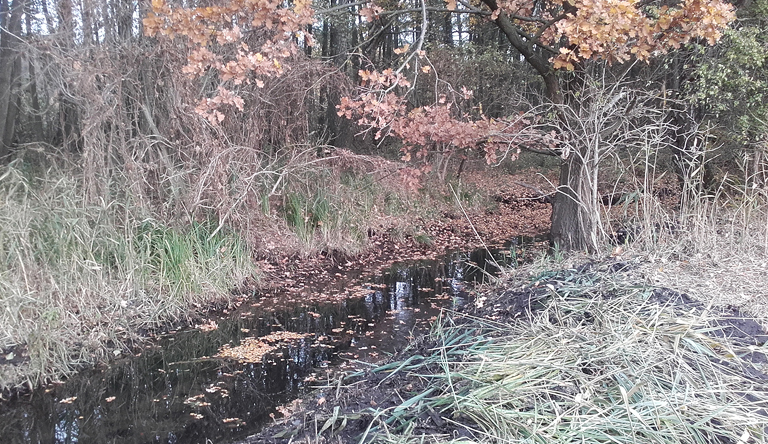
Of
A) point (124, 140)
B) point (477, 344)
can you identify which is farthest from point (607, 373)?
point (124, 140)

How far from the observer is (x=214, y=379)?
189 inches

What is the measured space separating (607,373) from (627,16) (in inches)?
145

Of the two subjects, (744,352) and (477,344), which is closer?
(744,352)

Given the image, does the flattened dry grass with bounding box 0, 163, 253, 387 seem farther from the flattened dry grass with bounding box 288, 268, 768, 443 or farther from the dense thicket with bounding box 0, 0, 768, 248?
the flattened dry grass with bounding box 288, 268, 768, 443

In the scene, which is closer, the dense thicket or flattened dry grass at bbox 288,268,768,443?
flattened dry grass at bbox 288,268,768,443

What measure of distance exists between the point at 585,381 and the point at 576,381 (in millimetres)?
95

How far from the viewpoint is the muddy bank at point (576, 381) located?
264 cm

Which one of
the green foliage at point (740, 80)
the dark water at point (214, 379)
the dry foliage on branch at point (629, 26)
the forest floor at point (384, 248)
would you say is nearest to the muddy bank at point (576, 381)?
the dark water at point (214, 379)

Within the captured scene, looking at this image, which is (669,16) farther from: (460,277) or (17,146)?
(17,146)

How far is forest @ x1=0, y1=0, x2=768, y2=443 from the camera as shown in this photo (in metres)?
4.90

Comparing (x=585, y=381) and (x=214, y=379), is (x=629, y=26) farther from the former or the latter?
(x=214, y=379)

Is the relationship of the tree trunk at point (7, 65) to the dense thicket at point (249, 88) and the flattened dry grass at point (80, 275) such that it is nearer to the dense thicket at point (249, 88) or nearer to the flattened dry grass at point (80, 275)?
the dense thicket at point (249, 88)

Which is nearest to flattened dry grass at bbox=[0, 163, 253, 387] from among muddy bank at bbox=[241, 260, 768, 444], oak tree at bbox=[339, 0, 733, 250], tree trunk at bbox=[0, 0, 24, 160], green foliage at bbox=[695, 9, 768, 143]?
tree trunk at bbox=[0, 0, 24, 160]

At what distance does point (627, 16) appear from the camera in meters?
5.06
